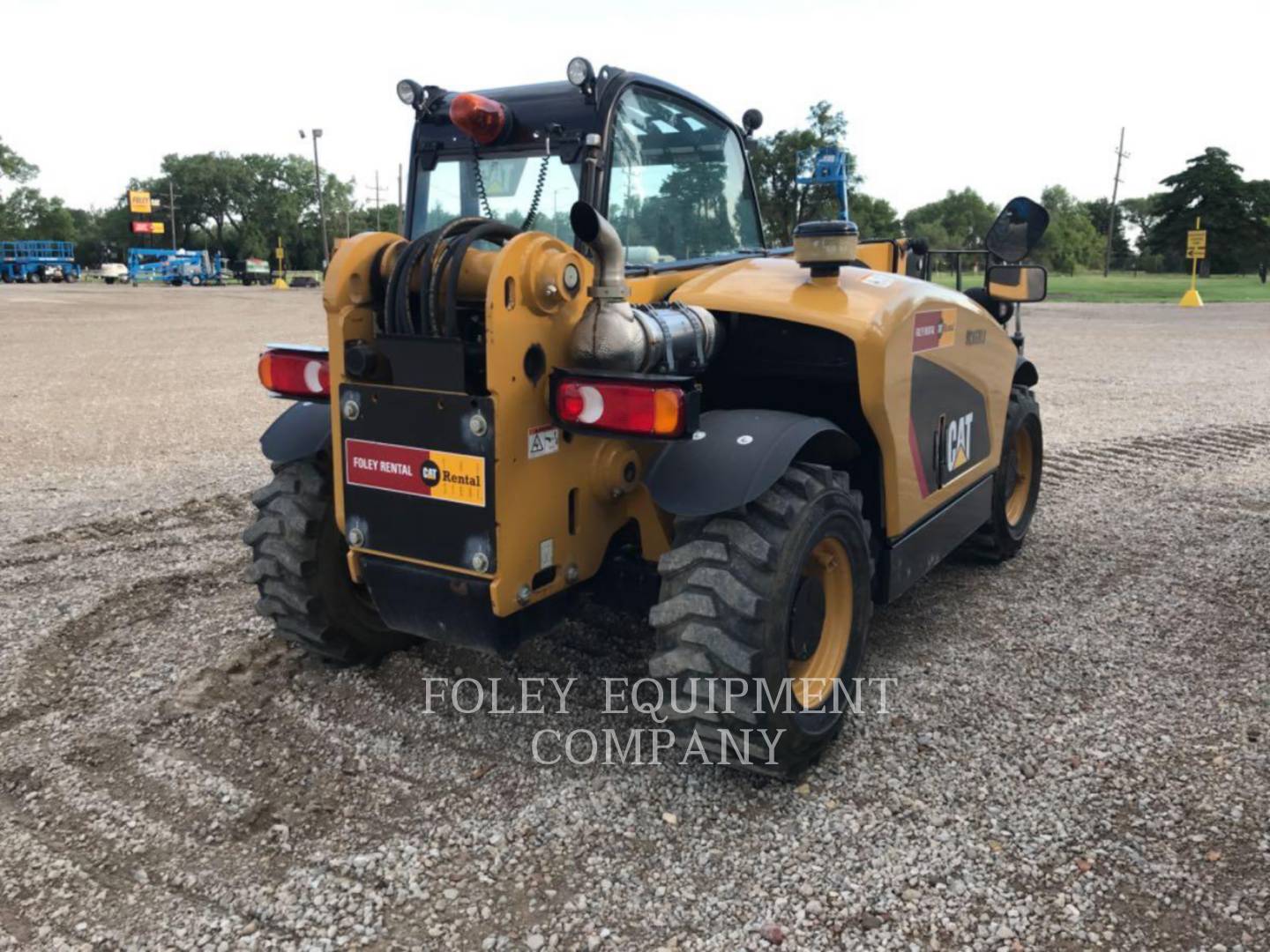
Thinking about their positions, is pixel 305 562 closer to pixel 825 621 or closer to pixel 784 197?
pixel 825 621

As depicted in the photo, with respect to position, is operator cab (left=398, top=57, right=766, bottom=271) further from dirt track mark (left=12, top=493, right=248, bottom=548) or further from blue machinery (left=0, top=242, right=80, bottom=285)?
blue machinery (left=0, top=242, right=80, bottom=285)

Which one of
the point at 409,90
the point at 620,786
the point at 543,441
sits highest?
the point at 409,90

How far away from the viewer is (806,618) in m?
3.20

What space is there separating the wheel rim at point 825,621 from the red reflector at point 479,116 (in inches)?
76.7

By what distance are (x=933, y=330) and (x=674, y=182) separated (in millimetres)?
1188

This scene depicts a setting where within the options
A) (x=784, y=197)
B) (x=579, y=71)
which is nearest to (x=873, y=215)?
(x=784, y=197)

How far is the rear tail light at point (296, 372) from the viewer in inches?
139

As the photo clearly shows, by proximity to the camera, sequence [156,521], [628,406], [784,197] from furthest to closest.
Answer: [784,197] → [156,521] → [628,406]

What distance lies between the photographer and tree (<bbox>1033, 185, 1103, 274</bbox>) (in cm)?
7562

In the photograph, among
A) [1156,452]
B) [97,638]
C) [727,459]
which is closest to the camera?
[727,459]

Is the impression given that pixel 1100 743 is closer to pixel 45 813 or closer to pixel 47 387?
pixel 45 813

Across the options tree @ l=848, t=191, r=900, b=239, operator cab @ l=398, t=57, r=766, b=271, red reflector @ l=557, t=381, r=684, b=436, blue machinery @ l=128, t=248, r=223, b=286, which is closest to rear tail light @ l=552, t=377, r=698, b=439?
red reflector @ l=557, t=381, r=684, b=436

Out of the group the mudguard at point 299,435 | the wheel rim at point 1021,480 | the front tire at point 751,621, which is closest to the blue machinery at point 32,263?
the mudguard at point 299,435

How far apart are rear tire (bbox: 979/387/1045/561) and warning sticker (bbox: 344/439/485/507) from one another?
3191 millimetres
